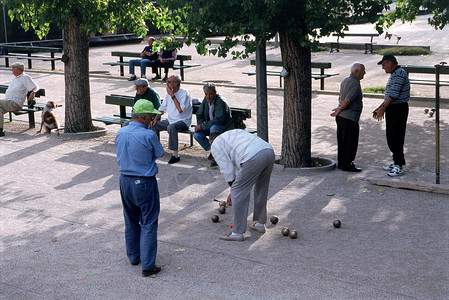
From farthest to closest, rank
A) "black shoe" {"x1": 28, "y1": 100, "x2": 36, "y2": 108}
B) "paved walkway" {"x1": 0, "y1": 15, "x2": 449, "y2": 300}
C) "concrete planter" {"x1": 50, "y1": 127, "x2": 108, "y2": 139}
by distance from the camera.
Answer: "black shoe" {"x1": 28, "y1": 100, "x2": 36, "y2": 108}, "concrete planter" {"x1": 50, "y1": 127, "x2": 108, "y2": 139}, "paved walkway" {"x1": 0, "y1": 15, "x2": 449, "y2": 300}

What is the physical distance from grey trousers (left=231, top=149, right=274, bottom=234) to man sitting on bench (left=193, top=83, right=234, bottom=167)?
3.19 meters

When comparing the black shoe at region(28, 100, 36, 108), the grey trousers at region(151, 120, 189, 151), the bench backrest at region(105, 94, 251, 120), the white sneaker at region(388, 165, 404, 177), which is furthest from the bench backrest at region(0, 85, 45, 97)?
the white sneaker at region(388, 165, 404, 177)

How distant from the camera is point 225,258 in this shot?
7.12 meters

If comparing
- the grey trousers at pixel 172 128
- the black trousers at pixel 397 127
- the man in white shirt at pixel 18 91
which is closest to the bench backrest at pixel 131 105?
the grey trousers at pixel 172 128

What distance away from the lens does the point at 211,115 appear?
1112 cm

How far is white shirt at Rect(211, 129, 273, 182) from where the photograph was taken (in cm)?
731

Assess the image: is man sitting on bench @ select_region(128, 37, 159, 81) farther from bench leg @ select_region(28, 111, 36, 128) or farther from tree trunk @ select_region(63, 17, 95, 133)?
tree trunk @ select_region(63, 17, 95, 133)

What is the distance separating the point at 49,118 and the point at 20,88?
85 cm

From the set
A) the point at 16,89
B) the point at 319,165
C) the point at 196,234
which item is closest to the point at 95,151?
the point at 16,89

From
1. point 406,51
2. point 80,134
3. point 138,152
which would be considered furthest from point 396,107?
point 406,51

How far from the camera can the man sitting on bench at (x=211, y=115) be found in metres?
10.9

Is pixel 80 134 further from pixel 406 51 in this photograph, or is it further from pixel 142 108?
pixel 406 51

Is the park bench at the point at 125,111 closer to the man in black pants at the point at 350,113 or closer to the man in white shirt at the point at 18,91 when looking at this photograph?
the man in white shirt at the point at 18,91

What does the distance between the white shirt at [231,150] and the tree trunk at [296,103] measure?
3203 mm
